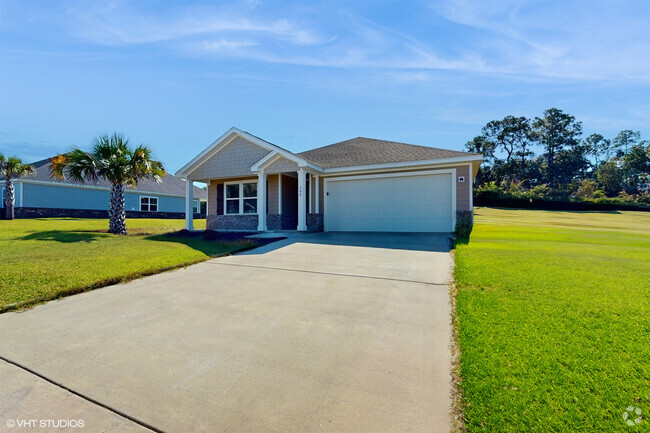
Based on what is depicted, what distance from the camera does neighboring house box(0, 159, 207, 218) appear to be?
2217 cm

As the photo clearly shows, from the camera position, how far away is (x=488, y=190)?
33812 millimetres

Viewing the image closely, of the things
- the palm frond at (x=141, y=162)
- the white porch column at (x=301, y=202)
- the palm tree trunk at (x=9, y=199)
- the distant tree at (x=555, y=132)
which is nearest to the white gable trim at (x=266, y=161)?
the white porch column at (x=301, y=202)

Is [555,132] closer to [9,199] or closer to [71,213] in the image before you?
[71,213]

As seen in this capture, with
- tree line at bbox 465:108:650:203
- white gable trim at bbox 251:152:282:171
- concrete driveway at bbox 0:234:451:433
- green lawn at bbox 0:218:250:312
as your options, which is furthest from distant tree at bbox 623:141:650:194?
green lawn at bbox 0:218:250:312

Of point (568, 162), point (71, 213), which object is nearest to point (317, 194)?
point (71, 213)

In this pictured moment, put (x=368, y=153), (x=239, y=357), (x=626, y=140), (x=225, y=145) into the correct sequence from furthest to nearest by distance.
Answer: (x=626, y=140), (x=225, y=145), (x=368, y=153), (x=239, y=357)

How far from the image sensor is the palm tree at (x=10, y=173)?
19391 mm

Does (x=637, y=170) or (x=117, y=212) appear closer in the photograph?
(x=117, y=212)

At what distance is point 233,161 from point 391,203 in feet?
24.9

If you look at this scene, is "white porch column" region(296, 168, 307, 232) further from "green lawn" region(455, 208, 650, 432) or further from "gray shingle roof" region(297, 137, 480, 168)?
"green lawn" region(455, 208, 650, 432)

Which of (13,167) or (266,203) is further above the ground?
(13,167)

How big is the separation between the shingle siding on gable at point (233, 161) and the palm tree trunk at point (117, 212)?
3202mm

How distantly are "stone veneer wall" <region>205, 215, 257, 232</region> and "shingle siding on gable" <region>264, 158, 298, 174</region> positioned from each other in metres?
2.63

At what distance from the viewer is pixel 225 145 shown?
47.6 ft
